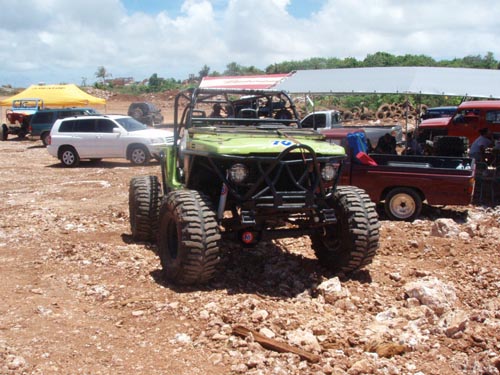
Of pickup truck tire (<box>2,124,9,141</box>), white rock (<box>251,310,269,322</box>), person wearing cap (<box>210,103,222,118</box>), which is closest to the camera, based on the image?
white rock (<box>251,310,269,322</box>)

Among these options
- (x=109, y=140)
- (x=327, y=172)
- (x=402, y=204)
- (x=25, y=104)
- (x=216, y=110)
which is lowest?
(x=402, y=204)

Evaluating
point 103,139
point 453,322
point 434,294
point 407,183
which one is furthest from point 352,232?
point 103,139

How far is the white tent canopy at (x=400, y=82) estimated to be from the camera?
48.7 feet

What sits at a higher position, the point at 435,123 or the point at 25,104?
the point at 25,104

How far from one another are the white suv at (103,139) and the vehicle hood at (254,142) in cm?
1091

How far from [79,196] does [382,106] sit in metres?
23.0

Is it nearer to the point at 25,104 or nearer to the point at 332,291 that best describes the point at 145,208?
the point at 332,291

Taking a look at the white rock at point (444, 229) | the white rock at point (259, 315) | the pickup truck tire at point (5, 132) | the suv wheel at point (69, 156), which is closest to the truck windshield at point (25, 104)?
the pickup truck tire at point (5, 132)

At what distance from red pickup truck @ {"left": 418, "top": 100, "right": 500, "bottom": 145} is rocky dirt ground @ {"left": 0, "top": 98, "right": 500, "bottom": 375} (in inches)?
366

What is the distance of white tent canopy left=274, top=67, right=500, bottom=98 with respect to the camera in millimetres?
14852

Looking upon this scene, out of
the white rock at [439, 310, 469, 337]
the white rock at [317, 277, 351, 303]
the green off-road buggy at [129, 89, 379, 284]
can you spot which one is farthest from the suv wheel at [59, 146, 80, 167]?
the white rock at [439, 310, 469, 337]

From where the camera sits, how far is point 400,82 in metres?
15.8

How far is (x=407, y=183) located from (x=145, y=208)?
4.54 metres

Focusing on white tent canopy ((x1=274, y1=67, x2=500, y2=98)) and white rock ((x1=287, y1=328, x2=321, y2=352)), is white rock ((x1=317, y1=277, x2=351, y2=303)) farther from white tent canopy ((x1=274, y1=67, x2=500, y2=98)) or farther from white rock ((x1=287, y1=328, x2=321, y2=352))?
white tent canopy ((x1=274, y1=67, x2=500, y2=98))
